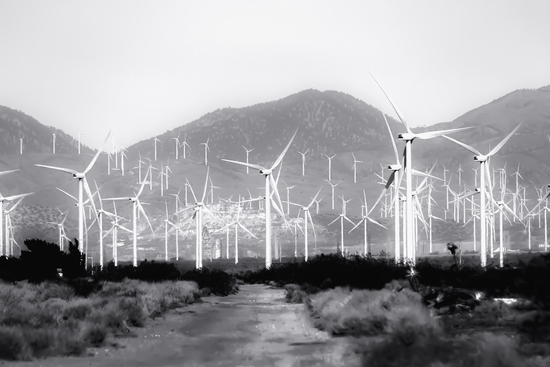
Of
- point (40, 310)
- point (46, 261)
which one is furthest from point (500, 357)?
point (46, 261)

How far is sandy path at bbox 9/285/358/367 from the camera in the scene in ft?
60.6

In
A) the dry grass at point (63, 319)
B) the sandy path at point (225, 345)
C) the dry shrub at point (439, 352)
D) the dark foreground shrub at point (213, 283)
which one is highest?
the dry shrub at point (439, 352)

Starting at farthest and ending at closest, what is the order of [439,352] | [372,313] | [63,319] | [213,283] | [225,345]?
[213,283]
[63,319]
[372,313]
[225,345]
[439,352]

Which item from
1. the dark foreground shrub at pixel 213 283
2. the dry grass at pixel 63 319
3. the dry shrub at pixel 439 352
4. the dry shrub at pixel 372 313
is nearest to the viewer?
the dry shrub at pixel 439 352

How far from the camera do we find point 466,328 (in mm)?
20203

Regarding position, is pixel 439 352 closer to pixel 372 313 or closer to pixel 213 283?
pixel 372 313

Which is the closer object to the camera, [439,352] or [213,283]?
[439,352]

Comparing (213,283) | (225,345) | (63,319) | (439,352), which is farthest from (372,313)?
(213,283)

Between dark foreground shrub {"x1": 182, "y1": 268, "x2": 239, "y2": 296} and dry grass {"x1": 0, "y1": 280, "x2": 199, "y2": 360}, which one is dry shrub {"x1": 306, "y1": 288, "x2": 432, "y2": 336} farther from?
dark foreground shrub {"x1": 182, "y1": 268, "x2": 239, "y2": 296}

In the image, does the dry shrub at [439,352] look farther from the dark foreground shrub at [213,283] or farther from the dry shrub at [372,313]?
the dark foreground shrub at [213,283]

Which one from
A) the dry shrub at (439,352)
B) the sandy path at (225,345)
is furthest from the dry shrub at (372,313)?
the dry shrub at (439,352)

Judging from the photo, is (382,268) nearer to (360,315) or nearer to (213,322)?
(213,322)

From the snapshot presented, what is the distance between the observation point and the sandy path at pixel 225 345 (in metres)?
18.5

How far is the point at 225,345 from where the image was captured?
22.3m
